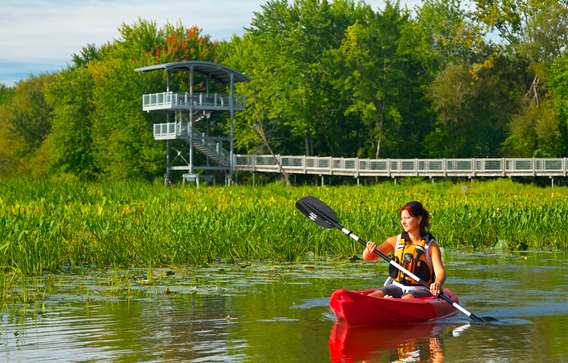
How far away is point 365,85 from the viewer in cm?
6506

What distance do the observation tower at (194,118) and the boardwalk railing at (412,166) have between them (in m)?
1.54

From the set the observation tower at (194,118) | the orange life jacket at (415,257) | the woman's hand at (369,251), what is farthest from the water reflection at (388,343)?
the observation tower at (194,118)

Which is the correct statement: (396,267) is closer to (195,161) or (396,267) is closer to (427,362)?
(427,362)

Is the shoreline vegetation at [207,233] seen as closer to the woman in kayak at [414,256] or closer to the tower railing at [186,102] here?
the woman in kayak at [414,256]

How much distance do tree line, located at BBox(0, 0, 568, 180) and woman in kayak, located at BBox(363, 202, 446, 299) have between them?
48554 millimetres

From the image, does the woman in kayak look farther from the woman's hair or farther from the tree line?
the tree line

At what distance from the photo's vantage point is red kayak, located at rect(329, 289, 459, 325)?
40.5 ft

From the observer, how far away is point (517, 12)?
65375 millimetres

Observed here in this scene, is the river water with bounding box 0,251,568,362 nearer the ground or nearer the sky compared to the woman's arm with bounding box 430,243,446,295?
nearer the ground

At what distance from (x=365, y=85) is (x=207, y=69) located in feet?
30.3

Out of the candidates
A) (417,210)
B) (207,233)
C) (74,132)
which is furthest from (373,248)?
(74,132)

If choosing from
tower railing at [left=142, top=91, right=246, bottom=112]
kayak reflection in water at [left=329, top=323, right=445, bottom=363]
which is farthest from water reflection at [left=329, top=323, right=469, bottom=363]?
tower railing at [left=142, top=91, right=246, bottom=112]

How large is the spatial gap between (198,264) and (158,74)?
50.4 meters

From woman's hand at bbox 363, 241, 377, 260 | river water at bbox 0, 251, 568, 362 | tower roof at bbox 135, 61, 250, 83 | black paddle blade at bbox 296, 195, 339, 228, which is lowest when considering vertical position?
river water at bbox 0, 251, 568, 362
